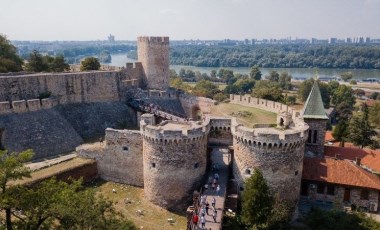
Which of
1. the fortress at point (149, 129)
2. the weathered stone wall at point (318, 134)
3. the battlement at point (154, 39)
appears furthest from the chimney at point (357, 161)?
the battlement at point (154, 39)

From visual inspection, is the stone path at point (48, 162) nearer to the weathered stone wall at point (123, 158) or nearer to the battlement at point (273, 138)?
the weathered stone wall at point (123, 158)

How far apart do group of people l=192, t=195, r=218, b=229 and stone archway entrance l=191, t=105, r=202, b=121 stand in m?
18.2

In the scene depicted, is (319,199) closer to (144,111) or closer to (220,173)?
(220,173)

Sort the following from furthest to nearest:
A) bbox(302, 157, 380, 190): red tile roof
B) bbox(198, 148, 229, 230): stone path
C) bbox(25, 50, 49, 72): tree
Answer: bbox(25, 50, 49, 72): tree → bbox(302, 157, 380, 190): red tile roof → bbox(198, 148, 229, 230): stone path

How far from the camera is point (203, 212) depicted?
1944 cm

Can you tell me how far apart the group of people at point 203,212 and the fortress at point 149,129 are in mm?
2240

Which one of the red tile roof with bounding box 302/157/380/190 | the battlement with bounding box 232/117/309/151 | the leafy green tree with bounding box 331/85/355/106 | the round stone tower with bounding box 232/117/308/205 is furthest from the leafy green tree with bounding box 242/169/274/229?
the leafy green tree with bounding box 331/85/355/106

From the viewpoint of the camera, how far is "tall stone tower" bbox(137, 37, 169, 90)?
38.3m

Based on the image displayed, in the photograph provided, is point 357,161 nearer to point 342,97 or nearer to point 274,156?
point 274,156

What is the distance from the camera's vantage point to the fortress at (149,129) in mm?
22016

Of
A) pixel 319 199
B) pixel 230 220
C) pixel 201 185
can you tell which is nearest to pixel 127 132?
pixel 201 185

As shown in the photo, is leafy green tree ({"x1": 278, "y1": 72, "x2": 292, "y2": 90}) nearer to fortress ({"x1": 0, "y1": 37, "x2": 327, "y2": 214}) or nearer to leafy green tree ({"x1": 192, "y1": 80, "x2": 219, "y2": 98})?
leafy green tree ({"x1": 192, "y1": 80, "x2": 219, "y2": 98})

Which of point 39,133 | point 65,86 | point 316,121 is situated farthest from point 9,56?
point 316,121

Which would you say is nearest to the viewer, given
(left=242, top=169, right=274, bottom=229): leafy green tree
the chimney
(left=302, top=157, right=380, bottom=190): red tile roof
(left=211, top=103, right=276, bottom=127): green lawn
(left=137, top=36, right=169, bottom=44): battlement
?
(left=242, top=169, right=274, bottom=229): leafy green tree
